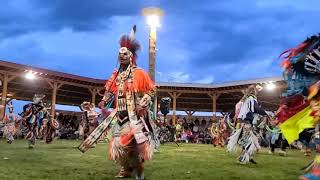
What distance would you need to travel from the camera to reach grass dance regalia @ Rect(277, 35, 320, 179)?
434 cm

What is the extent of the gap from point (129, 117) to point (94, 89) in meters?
26.7

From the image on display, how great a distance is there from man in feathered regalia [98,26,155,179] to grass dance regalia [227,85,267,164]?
4.07m

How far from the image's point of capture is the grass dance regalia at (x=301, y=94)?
434 cm

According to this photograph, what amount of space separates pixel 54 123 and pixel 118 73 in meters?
10.7

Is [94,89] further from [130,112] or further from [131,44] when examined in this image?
[130,112]

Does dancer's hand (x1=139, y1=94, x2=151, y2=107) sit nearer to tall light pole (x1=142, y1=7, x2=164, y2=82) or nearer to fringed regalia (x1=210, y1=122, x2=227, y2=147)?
tall light pole (x1=142, y1=7, x2=164, y2=82)

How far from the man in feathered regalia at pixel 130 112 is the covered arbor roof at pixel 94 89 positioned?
19.8 meters

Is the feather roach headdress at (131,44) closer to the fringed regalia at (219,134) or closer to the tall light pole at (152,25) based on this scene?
the tall light pole at (152,25)

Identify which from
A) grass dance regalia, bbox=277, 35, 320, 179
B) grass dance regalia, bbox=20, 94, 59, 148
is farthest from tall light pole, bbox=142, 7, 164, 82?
grass dance regalia, bbox=277, 35, 320, 179

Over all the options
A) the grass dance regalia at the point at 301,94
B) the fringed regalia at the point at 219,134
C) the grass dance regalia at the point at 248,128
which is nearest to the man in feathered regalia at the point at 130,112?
the grass dance regalia at the point at 301,94

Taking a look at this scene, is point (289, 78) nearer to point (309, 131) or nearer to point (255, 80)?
point (309, 131)

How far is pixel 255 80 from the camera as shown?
97.0 feet

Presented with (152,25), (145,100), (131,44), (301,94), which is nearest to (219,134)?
(152,25)

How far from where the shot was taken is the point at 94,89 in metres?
32.2
